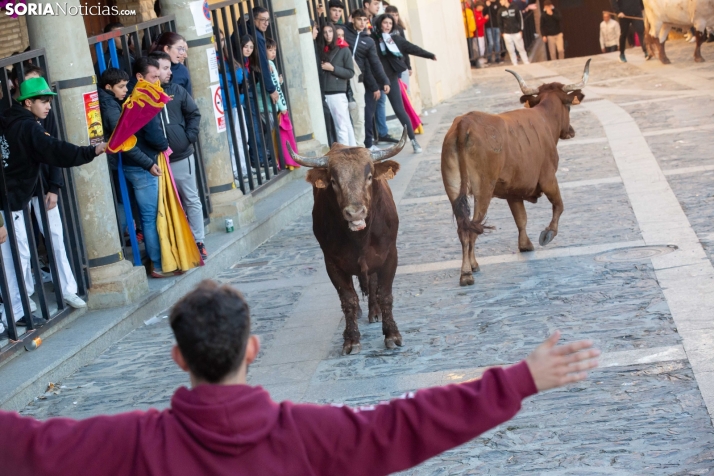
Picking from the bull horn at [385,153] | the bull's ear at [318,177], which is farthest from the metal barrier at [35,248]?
the bull horn at [385,153]

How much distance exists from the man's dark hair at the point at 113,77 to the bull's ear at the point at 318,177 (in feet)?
9.14

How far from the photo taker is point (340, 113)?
1597cm

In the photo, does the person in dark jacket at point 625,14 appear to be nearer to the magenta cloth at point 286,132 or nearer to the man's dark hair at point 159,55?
the magenta cloth at point 286,132

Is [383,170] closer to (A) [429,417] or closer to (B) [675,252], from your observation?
(B) [675,252]

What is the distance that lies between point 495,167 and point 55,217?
3818 millimetres

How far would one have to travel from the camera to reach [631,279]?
8391 millimetres

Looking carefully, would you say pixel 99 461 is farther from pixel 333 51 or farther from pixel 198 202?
pixel 333 51

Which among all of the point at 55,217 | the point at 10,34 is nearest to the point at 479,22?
the point at 10,34

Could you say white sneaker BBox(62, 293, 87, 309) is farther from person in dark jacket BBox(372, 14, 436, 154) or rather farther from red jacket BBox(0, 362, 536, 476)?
person in dark jacket BBox(372, 14, 436, 154)

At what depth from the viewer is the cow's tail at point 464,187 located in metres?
8.93

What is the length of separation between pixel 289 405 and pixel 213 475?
272mm

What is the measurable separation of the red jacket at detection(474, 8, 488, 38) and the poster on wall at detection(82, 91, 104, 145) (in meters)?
26.4

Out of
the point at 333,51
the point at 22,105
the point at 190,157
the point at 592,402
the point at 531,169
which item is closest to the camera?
the point at 592,402

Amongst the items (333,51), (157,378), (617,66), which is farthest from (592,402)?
(617,66)
